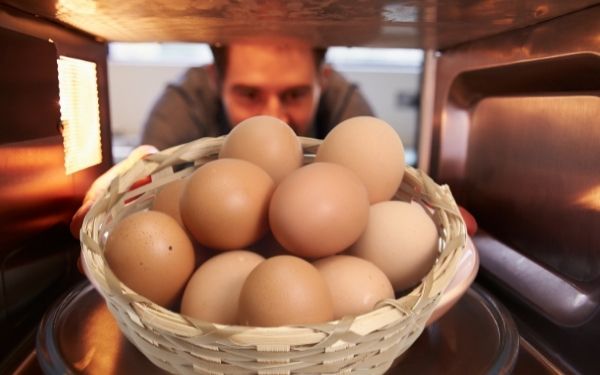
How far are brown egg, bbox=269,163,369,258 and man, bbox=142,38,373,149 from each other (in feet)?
1.30

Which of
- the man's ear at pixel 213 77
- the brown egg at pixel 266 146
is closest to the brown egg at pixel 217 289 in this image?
the brown egg at pixel 266 146

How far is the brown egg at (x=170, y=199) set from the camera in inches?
23.0

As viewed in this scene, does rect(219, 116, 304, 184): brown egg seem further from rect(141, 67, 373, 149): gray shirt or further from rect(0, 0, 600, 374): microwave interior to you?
rect(141, 67, 373, 149): gray shirt

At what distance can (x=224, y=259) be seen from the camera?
1.67 feet

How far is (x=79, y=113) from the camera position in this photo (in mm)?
780

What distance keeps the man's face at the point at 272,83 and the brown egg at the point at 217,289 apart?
0.53 m

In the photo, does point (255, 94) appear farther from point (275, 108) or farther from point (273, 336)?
point (273, 336)

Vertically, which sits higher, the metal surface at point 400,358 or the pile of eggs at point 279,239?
the pile of eggs at point 279,239

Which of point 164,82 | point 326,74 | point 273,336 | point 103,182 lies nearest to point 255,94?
point 326,74

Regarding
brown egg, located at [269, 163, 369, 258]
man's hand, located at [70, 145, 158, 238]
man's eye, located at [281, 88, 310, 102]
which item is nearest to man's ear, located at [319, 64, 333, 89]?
man's eye, located at [281, 88, 310, 102]

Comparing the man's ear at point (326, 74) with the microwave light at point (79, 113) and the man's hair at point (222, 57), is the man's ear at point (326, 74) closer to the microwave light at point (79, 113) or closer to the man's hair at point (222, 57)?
the man's hair at point (222, 57)

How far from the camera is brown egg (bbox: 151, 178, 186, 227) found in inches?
23.0

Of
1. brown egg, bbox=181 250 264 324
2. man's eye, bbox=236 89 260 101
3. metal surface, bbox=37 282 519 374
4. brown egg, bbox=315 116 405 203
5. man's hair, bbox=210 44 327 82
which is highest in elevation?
man's hair, bbox=210 44 327 82

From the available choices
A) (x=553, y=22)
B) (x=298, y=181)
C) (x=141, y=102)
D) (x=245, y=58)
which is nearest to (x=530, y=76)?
(x=553, y=22)
